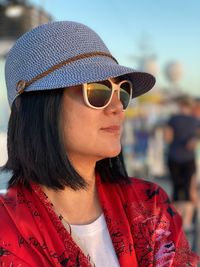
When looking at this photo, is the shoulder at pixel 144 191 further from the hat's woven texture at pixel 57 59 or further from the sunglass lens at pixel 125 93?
the hat's woven texture at pixel 57 59

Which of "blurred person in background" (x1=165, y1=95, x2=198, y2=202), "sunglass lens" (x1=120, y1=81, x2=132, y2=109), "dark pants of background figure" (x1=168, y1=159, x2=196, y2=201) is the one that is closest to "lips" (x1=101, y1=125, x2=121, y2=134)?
"sunglass lens" (x1=120, y1=81, x2=132, y2=109)

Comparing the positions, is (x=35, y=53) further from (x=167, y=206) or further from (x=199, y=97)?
(x=199, y=97)

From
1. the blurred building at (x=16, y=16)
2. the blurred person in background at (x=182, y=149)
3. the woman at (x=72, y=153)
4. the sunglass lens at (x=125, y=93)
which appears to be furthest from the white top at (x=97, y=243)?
the blurred person in background at (x=182, y=149)

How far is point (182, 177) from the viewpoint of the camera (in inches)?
187

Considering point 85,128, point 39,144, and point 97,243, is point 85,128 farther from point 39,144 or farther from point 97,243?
point 97,243

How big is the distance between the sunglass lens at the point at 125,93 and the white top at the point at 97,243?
36cm

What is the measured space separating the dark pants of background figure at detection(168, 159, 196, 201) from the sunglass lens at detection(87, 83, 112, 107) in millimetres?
3591

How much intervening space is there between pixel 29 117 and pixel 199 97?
179 inches

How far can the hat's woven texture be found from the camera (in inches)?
45.8

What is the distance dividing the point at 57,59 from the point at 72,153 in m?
0.26

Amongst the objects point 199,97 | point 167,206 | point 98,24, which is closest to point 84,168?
point 167,206

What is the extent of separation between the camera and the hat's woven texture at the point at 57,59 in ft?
3.81

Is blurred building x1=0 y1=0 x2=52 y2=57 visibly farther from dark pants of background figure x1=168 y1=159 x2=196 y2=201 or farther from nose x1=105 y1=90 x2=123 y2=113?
nose x1=105 y1=90 x2=123 y2=113

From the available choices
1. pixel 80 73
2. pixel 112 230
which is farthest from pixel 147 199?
pixel 80 73
